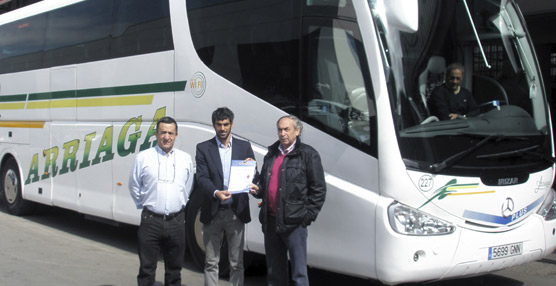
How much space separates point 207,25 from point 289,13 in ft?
4.11

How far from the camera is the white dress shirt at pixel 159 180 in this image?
209 inches

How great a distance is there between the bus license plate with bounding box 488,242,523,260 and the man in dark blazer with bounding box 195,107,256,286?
82.9 inches

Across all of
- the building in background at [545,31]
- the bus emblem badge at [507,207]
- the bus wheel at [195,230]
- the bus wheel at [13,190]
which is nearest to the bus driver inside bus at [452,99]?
the bus emblem badge at [507,207]

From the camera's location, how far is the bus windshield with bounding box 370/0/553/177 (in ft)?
17.8

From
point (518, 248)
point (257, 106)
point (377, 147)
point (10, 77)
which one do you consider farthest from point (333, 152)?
point (10, 77)

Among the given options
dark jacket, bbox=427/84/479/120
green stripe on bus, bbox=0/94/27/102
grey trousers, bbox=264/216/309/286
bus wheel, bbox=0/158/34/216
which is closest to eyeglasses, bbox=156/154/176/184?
grey trousers, bbox=264/216/309/286

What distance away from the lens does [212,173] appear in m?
5.48

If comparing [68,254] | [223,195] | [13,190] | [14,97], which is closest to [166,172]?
[223,195]

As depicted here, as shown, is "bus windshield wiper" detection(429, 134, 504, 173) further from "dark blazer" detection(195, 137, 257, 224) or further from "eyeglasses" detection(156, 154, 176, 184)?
"eyeglasses" detection(156, 154, 176, 184)

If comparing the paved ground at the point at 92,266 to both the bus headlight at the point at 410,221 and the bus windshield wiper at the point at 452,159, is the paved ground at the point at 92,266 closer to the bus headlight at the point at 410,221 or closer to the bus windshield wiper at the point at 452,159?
the bus headlight at the point at 410,221

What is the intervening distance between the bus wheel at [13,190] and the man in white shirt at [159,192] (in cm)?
634

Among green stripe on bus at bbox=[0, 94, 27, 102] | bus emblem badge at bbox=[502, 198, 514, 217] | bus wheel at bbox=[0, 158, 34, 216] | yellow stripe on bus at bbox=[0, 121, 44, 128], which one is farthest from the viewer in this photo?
bus wheel at bbox=[0, 158, 34, 216]

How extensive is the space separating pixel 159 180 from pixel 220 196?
51 cm

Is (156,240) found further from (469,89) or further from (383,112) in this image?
(469,89)
